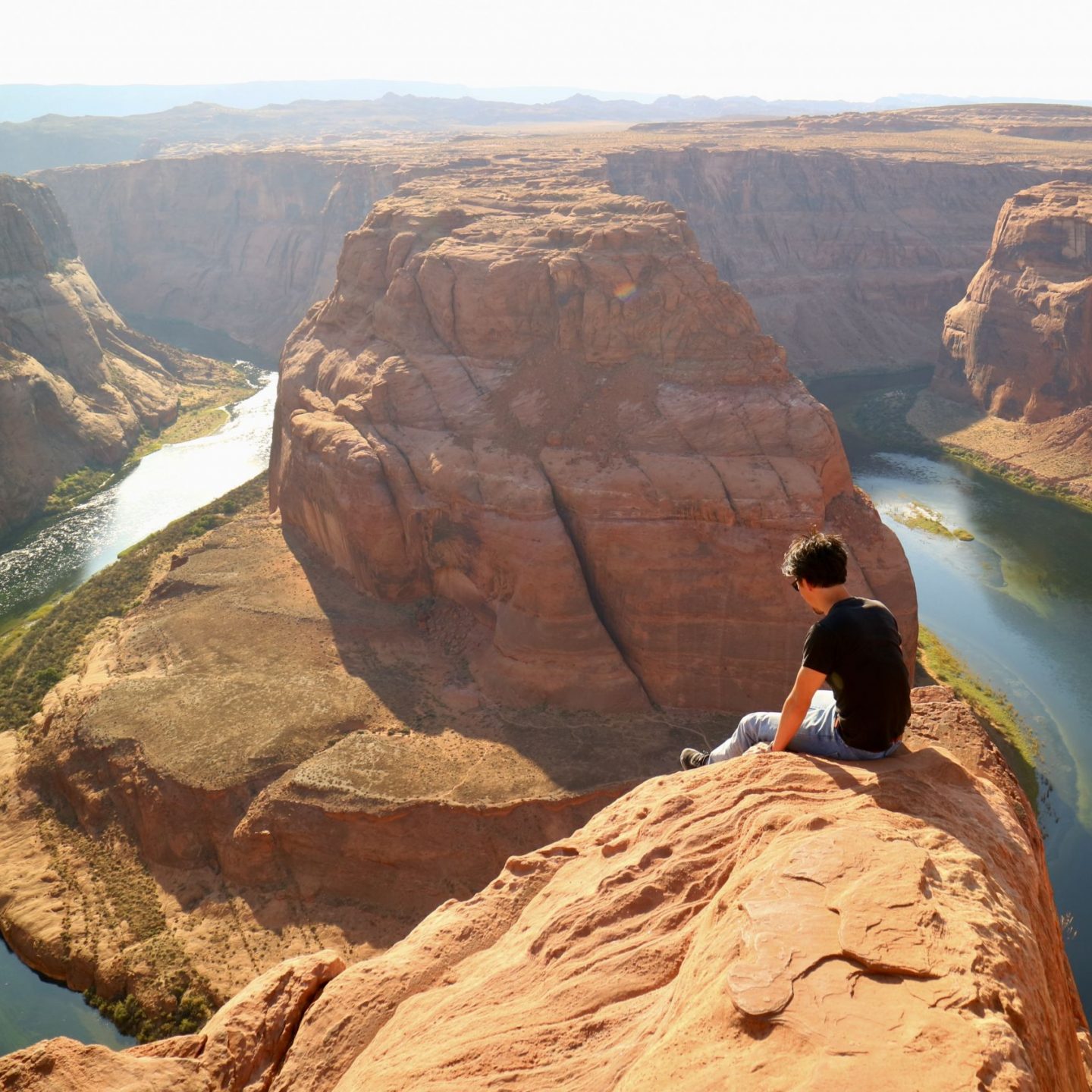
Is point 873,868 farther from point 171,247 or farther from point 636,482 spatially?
point 171,247

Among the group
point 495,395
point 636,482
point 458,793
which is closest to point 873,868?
point 458,793

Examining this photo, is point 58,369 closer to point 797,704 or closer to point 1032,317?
point 1032,317

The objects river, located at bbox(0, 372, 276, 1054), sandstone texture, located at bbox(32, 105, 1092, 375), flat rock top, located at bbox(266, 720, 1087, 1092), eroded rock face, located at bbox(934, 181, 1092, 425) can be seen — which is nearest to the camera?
flat rock top, located at bbox(266, 720, 1087, 1092)

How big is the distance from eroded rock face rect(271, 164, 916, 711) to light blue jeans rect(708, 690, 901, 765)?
18.7 metres

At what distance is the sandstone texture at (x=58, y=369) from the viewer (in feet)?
198

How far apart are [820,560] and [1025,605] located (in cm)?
4150

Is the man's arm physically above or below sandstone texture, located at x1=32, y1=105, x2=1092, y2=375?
below

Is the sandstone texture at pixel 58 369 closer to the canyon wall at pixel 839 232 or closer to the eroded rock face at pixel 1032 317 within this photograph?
the canyon wall at pixel 839 232

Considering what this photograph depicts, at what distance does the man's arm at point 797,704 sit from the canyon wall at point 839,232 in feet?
257

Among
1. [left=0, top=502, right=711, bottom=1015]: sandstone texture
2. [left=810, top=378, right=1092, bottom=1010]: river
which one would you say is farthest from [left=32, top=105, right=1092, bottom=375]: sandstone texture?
[left=0, top=502, right=711, bottom=1015]: sandstone texture

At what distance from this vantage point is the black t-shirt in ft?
30.2

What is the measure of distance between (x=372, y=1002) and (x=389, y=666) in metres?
22.9

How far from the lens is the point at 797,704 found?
390 inches

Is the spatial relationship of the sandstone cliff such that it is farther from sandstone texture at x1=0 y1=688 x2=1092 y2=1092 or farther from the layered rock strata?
the layered rock strata
